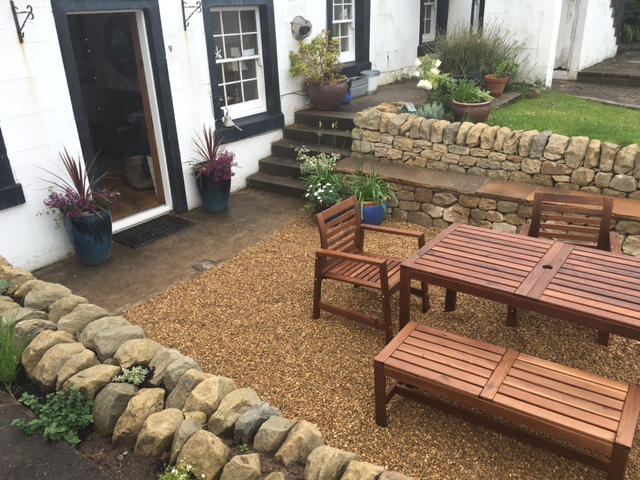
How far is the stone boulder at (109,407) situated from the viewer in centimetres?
283

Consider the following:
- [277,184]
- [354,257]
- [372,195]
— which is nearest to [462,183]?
[372,195]

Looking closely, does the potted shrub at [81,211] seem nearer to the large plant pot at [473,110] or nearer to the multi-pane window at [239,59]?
the multi-pane window at [239,59]

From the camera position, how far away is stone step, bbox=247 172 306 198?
755 centimetres

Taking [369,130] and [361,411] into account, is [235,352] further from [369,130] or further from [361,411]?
[369,130]

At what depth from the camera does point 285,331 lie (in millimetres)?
4559

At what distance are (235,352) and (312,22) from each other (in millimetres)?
5969

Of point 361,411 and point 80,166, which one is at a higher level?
point 80,166

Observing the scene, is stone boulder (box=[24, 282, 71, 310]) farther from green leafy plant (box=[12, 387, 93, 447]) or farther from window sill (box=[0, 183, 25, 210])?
window sill (box=[0, 183, 25, 210])

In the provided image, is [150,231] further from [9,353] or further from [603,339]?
[603,339]

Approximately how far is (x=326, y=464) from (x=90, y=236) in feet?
13.4

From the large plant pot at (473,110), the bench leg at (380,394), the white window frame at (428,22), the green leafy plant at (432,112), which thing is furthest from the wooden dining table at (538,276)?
the white window frame at (428,22)

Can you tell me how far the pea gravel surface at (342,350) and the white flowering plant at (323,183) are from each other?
32.6 inches

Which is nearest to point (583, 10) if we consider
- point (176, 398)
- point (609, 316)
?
point (609, 316)

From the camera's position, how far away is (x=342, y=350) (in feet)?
14.0
